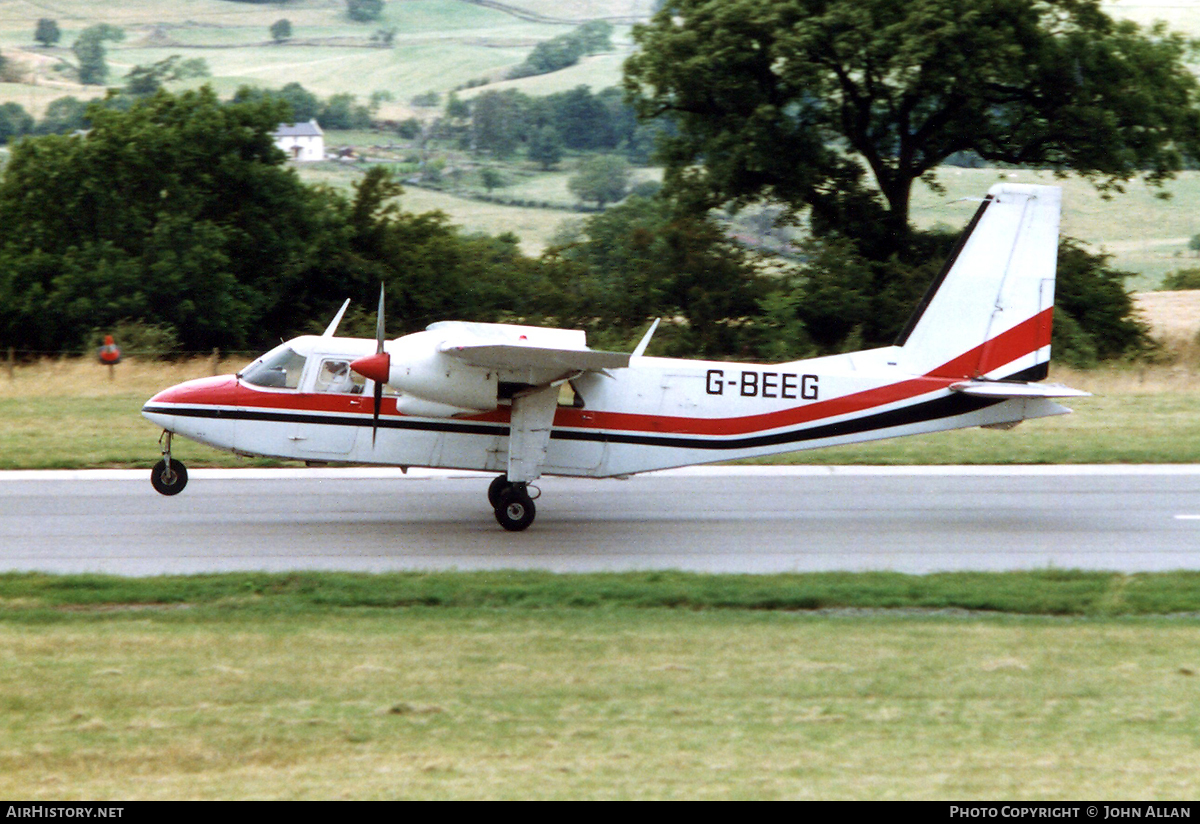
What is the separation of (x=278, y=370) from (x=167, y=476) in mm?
2138

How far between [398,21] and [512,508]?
481ft

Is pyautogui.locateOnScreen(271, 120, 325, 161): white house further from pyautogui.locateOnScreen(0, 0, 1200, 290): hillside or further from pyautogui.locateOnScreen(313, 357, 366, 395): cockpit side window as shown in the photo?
pyautogui.locateOnScreen(313, 357, 366, 395): cockpit side window

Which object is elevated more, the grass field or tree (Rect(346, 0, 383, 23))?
tree (Rect(346, 0, 383, 23))

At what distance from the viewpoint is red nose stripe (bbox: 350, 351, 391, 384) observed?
1416 centimetres

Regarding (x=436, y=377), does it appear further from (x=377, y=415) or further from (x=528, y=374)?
(x=528, y=374)

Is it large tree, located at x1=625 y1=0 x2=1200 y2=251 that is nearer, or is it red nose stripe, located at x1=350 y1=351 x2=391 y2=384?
red nose stripe, located at x1=350 y1=351 x2=391 y2=384

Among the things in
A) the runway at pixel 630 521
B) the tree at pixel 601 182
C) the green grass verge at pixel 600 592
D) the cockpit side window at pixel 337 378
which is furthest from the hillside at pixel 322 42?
the green grass verge at pixel 600 592

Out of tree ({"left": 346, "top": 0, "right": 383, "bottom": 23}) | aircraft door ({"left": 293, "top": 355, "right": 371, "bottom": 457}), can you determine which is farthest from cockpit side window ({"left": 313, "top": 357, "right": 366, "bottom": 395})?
tree ({"left": 346, "top": 0, "right": 383, "bottom": 23})

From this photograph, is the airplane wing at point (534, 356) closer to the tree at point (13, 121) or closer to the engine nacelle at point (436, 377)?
the engine nacelle at point (436, 377)

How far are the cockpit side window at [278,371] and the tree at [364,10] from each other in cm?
14353

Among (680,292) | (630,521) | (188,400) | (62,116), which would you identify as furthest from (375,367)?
(62,116)

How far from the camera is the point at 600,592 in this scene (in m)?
11.7

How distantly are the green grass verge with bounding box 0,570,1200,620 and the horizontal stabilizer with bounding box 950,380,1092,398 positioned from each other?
3.32 meters
